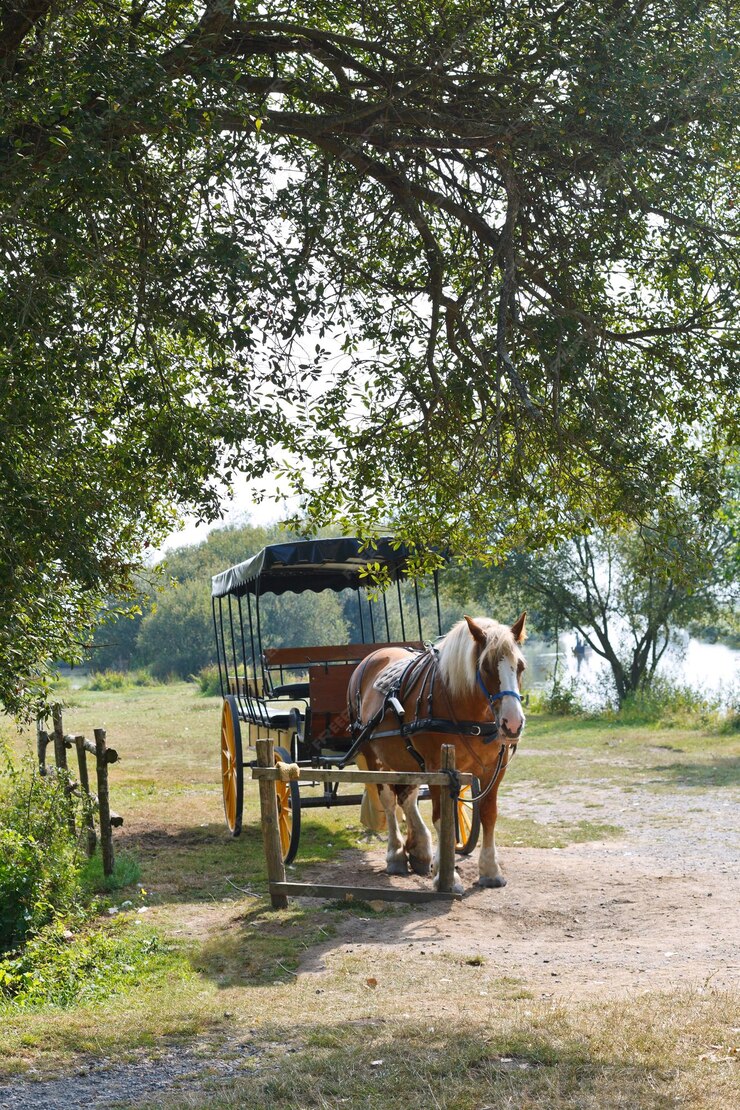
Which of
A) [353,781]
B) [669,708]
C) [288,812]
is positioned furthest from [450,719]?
[669,708]

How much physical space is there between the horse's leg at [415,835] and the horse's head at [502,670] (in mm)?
1297

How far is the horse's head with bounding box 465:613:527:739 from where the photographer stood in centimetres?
760

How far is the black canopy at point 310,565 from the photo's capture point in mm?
10422

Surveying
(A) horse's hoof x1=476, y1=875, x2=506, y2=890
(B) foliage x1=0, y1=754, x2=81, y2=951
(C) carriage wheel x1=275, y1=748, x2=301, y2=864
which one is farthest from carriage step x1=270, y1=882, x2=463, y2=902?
(B) foliage x1=0, y1=754, x2=81, y2=951

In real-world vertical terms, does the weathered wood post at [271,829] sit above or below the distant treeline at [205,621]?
below

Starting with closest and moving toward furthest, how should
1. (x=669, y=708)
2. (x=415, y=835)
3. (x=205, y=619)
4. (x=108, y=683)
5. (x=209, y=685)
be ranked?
(x=415, y=835) < (x=669, y=708) < (x=209, y=685) < (x=108, y=683) < (x=205, y=619)

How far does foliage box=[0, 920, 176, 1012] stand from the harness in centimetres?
237

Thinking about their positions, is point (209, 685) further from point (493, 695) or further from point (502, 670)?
point (502, 670)

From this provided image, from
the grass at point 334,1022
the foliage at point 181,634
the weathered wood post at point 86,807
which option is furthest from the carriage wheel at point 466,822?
the foliage at point 181,634

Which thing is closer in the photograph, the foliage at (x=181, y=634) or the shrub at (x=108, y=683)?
the shrub at (x=108, y=683)

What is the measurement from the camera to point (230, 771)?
11453 mm

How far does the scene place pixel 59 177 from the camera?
557 centimetres

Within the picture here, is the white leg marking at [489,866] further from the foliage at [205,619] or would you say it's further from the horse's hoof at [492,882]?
the foliage at [205,619]

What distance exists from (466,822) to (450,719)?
7.87ft
